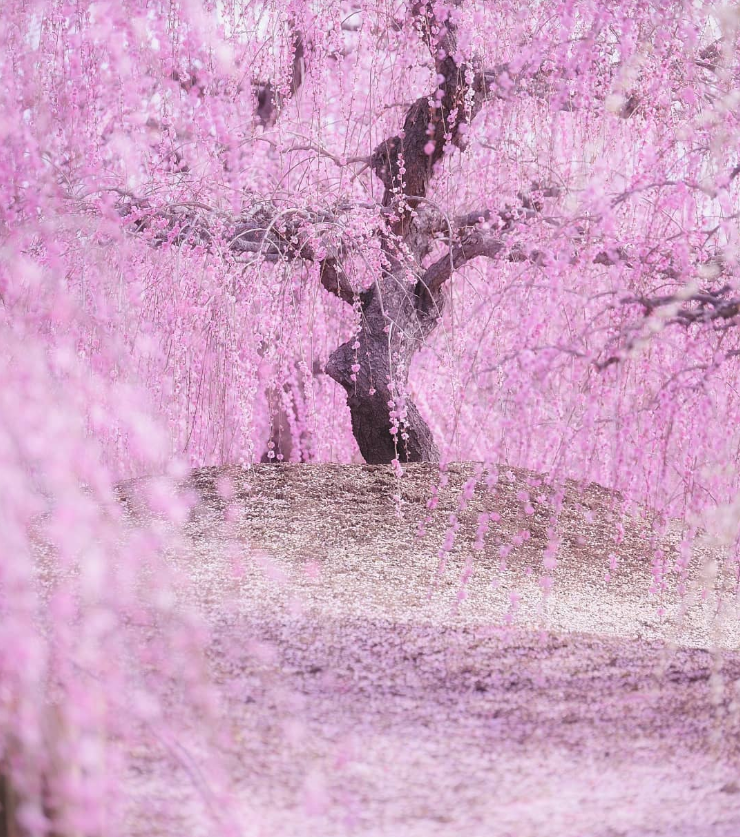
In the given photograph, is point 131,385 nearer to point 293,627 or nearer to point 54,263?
point 54,263

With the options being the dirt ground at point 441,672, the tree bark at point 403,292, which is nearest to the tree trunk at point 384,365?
the tree bark at point 403,292

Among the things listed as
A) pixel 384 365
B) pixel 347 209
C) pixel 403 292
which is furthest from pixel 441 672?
pixel 403 292

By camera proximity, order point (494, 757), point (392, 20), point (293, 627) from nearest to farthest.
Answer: point (494, 757) < point (293, 627) < point (392, 20)

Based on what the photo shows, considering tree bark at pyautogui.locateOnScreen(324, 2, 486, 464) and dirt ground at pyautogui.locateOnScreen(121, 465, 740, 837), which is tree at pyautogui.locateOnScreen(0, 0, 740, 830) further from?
dirt ground at pyautogui.locateOnScreen(121, 465, 740, 837)

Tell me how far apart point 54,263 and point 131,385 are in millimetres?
605

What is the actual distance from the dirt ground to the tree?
368 millimetres

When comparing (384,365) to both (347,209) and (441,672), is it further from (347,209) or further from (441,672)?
(441,672)

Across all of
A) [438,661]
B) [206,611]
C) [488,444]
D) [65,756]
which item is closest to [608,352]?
[438,661]

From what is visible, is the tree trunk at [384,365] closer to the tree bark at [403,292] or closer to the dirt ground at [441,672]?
the tree bark at [403,292]

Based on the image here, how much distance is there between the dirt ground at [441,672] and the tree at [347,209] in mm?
368

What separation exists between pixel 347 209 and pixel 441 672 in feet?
8.39

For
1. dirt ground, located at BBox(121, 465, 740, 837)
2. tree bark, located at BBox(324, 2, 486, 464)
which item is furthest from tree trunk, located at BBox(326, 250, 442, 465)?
dirt ground, located at BBox(121, 465, 740, 837)

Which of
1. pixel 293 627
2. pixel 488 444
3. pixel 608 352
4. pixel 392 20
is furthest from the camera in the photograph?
pixel 488 444

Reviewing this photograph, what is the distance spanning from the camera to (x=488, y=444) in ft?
21.1
